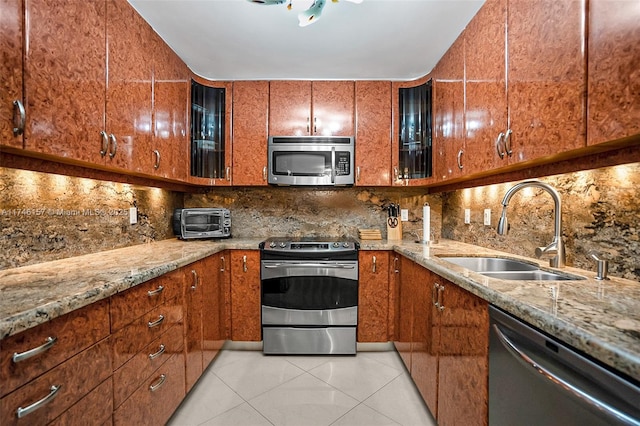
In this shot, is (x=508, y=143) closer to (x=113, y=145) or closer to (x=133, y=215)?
(x=113, y=145)

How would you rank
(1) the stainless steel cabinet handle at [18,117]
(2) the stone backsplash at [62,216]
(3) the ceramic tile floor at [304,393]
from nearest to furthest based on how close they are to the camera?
(1) the stainless steel cabinet handle at [18,117] < (2) the stone backsplash at [62,216] < (3) the ceramic tile floor at [304,393]

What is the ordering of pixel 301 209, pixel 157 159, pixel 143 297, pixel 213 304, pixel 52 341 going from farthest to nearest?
pixel 301 209 < pixel 213 304 < pixel 157 159 < pixel 143 297 < pixel 52 341

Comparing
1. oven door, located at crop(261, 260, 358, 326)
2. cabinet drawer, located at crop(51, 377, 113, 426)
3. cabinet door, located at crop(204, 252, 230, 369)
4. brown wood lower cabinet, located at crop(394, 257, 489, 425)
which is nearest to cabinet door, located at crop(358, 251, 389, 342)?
oven door, located at crop(261, 260, 358, 326)

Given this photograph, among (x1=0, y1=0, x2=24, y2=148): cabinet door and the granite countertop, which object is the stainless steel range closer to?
the granite countertop

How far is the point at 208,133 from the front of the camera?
250cm

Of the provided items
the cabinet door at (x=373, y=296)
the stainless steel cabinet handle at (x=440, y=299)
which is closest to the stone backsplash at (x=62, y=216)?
the cabinet door at (x=373, y=296)

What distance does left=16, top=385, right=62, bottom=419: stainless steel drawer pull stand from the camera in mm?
738

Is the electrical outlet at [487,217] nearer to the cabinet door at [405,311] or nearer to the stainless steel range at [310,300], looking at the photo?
the cabinet door at [405,311]

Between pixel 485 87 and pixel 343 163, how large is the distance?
119 cm

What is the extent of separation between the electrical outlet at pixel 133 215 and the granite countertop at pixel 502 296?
1.78 feet

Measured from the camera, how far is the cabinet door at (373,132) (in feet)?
8.26

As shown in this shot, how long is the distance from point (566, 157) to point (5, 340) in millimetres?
1991

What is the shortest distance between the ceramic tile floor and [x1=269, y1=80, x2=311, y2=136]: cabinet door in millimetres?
1899

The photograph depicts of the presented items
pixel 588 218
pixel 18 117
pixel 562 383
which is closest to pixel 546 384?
pixel 562 383
